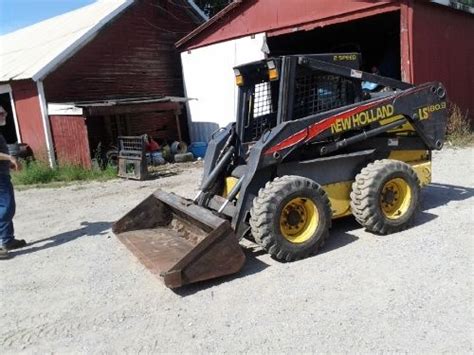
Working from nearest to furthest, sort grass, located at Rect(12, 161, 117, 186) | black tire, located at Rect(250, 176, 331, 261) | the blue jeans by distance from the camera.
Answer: black tire, located at Rect(250, 176, 331, 261), the blue jeans, grass, located at Rect(12, 161, 117, 186)

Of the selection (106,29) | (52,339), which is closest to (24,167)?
(106,29)

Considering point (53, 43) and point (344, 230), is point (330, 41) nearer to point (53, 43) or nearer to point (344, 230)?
point (53, 43)

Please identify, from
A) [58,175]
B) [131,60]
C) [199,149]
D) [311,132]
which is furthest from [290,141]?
[131,60]

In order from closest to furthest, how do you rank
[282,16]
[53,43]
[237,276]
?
[237,276] < [282,16] < [53,43]

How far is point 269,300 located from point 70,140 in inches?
429

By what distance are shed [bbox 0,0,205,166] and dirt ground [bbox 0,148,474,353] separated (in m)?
8.15

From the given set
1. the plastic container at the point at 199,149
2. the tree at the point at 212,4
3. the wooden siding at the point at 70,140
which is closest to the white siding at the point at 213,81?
the plastic container at the point at 199,149

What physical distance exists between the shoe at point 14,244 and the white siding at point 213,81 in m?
9.56

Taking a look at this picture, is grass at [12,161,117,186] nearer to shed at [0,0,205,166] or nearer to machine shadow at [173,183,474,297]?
shed at [0,0,205,166]

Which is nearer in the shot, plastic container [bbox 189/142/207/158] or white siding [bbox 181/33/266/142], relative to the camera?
white siding [bbox 181/33/266/142]

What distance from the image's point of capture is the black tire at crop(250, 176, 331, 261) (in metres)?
4.98

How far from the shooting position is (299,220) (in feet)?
17.5

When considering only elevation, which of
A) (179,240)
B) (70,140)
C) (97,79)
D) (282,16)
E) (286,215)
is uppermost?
(282,16)

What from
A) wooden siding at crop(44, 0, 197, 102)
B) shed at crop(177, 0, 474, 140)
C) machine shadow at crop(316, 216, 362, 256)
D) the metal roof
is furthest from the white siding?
machine shadow at crop(316, 216, 362, 256)
